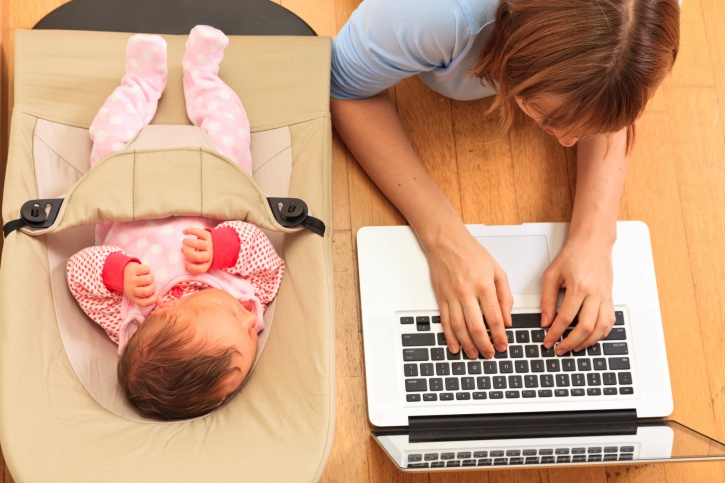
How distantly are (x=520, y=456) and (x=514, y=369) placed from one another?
18cm

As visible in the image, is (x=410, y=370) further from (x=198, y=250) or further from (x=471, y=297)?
(x=198, y=250)

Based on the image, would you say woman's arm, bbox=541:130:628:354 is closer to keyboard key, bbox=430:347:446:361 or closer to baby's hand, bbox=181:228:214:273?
keyboard key, bbox=430:347:446:361

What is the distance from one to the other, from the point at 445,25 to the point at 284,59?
0.36 m

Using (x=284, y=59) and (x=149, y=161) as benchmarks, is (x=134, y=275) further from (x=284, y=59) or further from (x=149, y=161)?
(x=284, y=59)

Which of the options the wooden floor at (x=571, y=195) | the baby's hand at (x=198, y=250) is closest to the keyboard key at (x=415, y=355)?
the wooden floor at (x=571, y=195)

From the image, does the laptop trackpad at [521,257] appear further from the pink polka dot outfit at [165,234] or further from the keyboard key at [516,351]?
the pink polka dot outfit at [165,234]

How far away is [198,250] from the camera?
110cm

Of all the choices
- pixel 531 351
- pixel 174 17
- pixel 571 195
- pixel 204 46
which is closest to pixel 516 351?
pixel 531 351

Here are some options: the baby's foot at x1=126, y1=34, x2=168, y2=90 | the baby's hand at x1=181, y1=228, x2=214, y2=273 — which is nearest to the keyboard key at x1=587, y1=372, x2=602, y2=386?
the baby's hand at x1=181, y1=228, x2=214, y2=273

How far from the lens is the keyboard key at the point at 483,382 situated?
1162 mm

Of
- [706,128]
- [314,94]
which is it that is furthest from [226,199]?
[706,128]

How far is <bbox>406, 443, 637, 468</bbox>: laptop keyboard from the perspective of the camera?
3.32ft

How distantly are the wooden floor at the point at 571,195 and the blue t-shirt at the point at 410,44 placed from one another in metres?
0.16

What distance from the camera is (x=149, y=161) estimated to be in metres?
1.08
